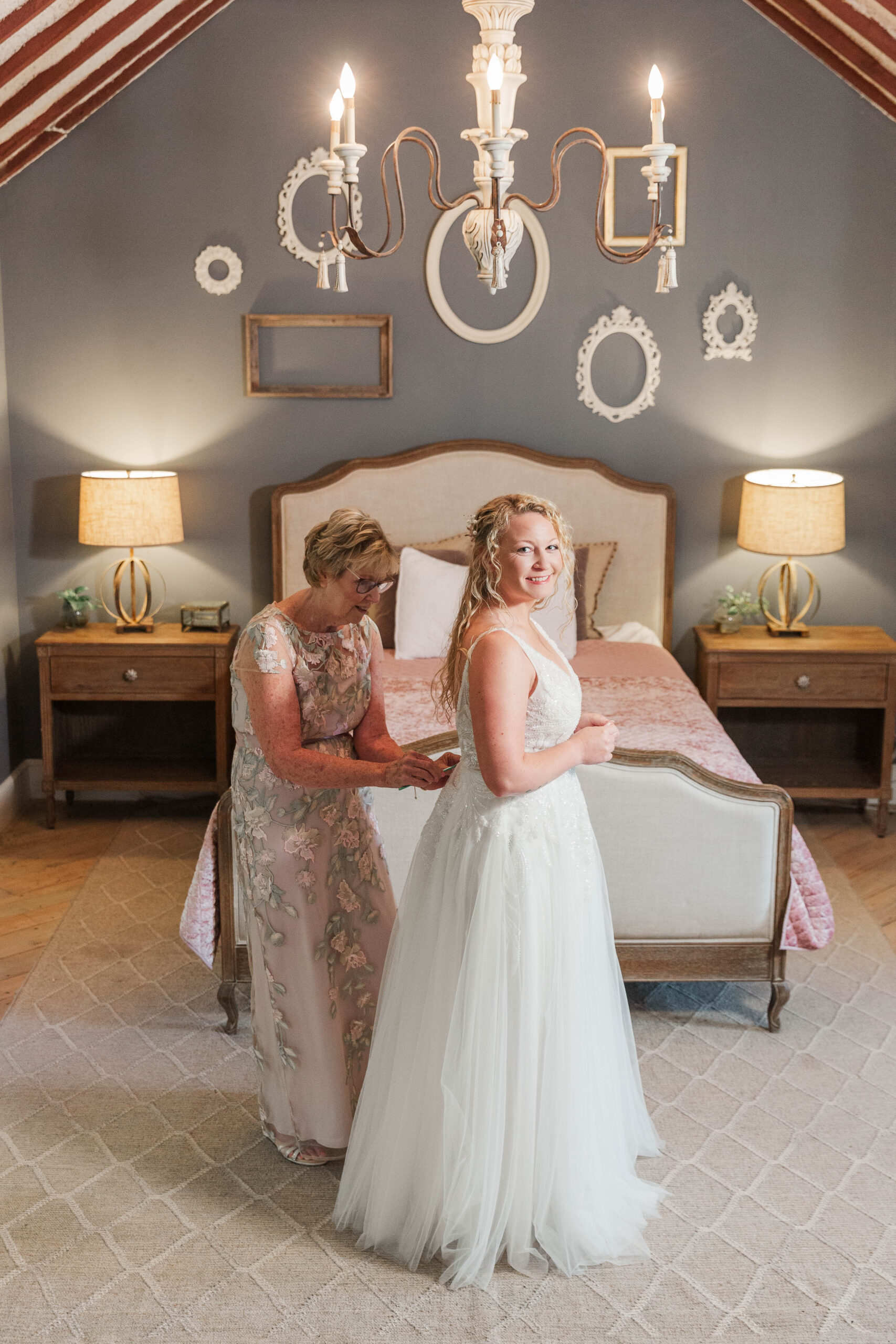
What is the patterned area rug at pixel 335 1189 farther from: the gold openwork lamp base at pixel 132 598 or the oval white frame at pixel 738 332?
the oval white frame at pixel 738 332

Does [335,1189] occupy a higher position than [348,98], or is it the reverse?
[348,98]

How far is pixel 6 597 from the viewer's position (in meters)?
4.80

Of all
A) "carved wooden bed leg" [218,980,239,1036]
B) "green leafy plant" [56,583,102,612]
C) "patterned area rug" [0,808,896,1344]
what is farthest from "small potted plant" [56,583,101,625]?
"carved wooden bed leg" [218,980,239,1036]

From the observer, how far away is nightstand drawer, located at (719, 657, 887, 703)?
4.54 metres

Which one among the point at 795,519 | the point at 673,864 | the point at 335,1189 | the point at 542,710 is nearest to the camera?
the point at 542,710

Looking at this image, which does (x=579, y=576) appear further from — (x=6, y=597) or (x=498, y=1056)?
(x=498, y=1056)

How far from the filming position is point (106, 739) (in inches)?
198

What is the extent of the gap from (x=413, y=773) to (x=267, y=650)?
36 centimetres

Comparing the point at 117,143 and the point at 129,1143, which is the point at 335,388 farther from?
the point at 129,1143

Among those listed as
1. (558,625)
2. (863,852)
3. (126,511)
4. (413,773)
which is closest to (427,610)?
(558,625)

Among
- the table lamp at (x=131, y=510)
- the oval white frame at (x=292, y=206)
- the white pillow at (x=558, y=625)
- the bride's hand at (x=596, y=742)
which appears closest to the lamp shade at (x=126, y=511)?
the table lamp at (x=131, y=510)

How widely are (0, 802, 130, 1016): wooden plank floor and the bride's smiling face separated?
80.2 inches

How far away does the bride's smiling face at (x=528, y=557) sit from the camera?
2152 millimetres

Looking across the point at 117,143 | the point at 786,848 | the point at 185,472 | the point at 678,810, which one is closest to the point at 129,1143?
the point at 678,810
